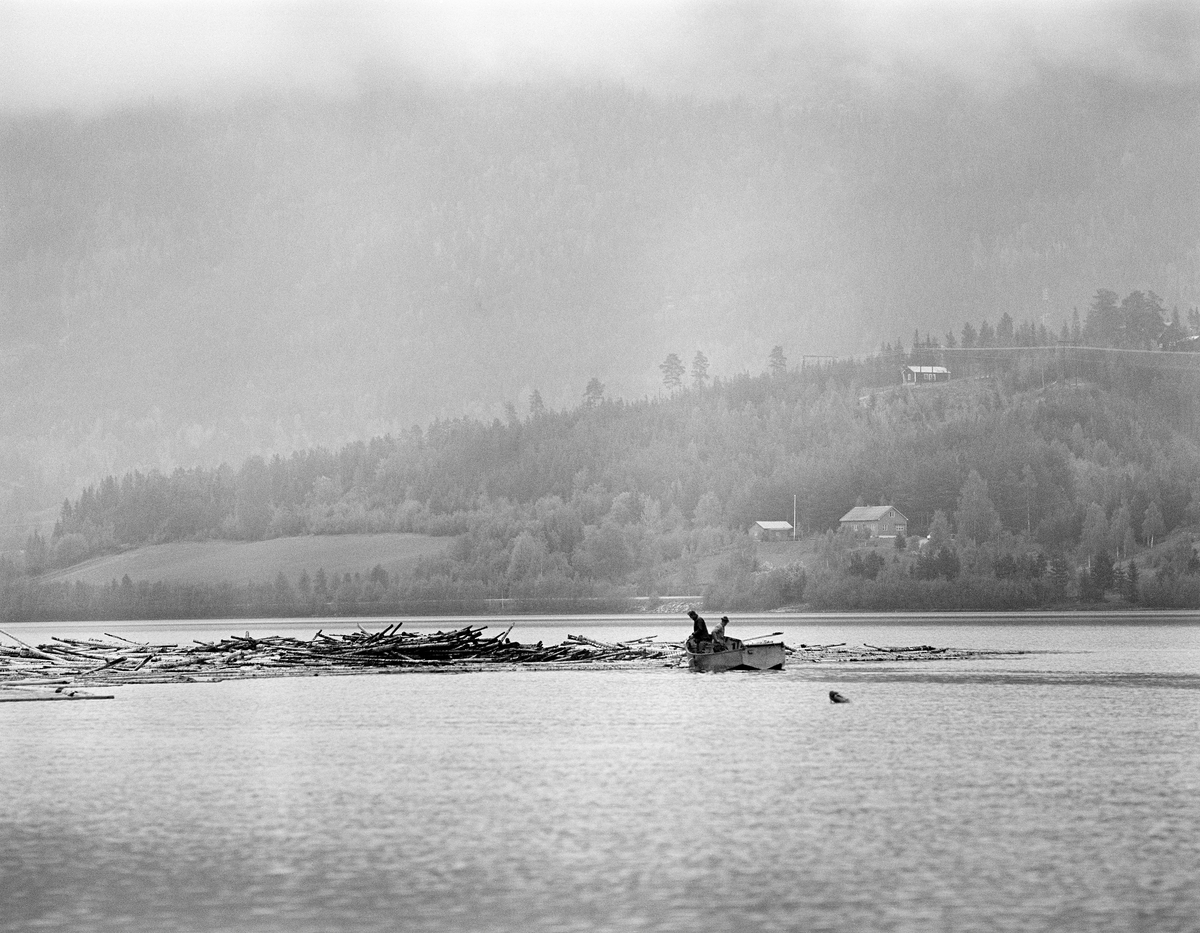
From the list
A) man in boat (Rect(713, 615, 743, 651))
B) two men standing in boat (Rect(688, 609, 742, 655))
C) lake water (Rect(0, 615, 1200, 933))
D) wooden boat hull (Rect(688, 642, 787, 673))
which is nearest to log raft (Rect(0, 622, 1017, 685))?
wooden boat hull (Rect(688, 642, 787, 673))

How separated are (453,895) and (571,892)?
10.2ft

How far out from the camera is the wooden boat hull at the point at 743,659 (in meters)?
146

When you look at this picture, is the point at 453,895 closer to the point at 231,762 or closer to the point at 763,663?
the point at 231,762

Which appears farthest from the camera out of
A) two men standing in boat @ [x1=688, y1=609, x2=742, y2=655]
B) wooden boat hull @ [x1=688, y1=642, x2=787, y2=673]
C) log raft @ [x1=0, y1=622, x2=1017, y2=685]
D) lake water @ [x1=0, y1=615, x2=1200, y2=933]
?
log raft @ [x1=0, y1=622, x2=1017, y2=685]

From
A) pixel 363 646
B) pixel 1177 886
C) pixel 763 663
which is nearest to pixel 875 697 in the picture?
pixel 763 663

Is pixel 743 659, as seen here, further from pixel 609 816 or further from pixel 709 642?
pixel 609 816

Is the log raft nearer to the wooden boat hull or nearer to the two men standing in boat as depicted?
the wooden boat hull

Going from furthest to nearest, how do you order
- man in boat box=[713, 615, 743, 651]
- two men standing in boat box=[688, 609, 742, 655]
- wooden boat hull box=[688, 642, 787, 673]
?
1. wooden boat hull box=[688, 642, 787, 673]
2. two men standing in boat box=[688, 609, 742, 655]
3. man in boat box=[713, 615, 743, 651]

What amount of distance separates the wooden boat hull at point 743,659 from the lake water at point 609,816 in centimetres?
2784

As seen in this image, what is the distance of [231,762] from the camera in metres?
84.3

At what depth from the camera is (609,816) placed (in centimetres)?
6406

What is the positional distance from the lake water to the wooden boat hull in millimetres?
27838

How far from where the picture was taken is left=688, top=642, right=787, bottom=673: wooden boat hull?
479 feet

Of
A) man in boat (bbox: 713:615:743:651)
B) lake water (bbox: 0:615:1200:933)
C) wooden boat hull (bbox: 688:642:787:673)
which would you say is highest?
man in boat (bbox: 713:615:743:651)
